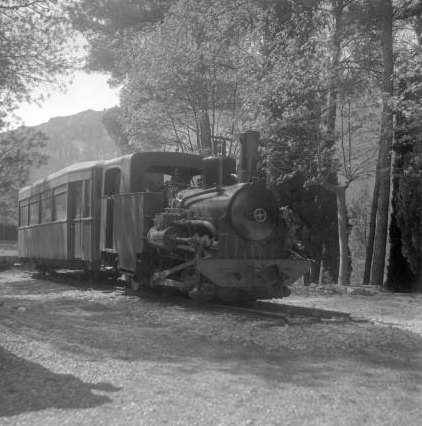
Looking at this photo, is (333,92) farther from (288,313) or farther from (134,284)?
(288,313)

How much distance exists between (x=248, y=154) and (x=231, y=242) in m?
1.40

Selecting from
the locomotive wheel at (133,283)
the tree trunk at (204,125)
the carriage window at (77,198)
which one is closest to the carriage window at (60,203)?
the carriage window at (77,198)

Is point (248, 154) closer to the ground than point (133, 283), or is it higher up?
higher up

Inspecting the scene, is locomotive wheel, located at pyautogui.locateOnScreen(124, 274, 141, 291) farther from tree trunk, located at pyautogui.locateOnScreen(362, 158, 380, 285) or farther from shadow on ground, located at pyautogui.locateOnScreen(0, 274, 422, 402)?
tree trunk, located at pyautogui.locateOnScreen(362, 158, 380, 285)

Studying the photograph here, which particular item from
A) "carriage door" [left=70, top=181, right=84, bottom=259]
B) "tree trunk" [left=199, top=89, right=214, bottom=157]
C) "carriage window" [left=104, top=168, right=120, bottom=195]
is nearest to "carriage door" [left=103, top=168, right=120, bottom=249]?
"carriage window" [left=104, top=168, right=120, bottom=195]

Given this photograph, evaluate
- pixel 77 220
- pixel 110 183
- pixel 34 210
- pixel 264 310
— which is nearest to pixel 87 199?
pixel 77 220

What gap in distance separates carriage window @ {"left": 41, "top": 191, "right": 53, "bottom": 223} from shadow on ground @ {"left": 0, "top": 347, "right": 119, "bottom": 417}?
940 cm

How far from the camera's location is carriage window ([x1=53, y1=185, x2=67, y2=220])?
1304 cm

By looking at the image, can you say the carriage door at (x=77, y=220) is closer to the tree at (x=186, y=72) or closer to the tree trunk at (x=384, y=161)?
the tree at (x=186, y=72)

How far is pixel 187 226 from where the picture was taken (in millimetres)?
9102

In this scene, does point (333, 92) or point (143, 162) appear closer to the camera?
point (143, 162)

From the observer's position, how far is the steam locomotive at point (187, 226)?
858cm

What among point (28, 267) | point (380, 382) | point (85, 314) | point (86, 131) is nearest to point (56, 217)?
point (28, 267)

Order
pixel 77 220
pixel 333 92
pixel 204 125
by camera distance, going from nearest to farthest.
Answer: pixel 77 220
pixel 333 92
pixel 204 125
